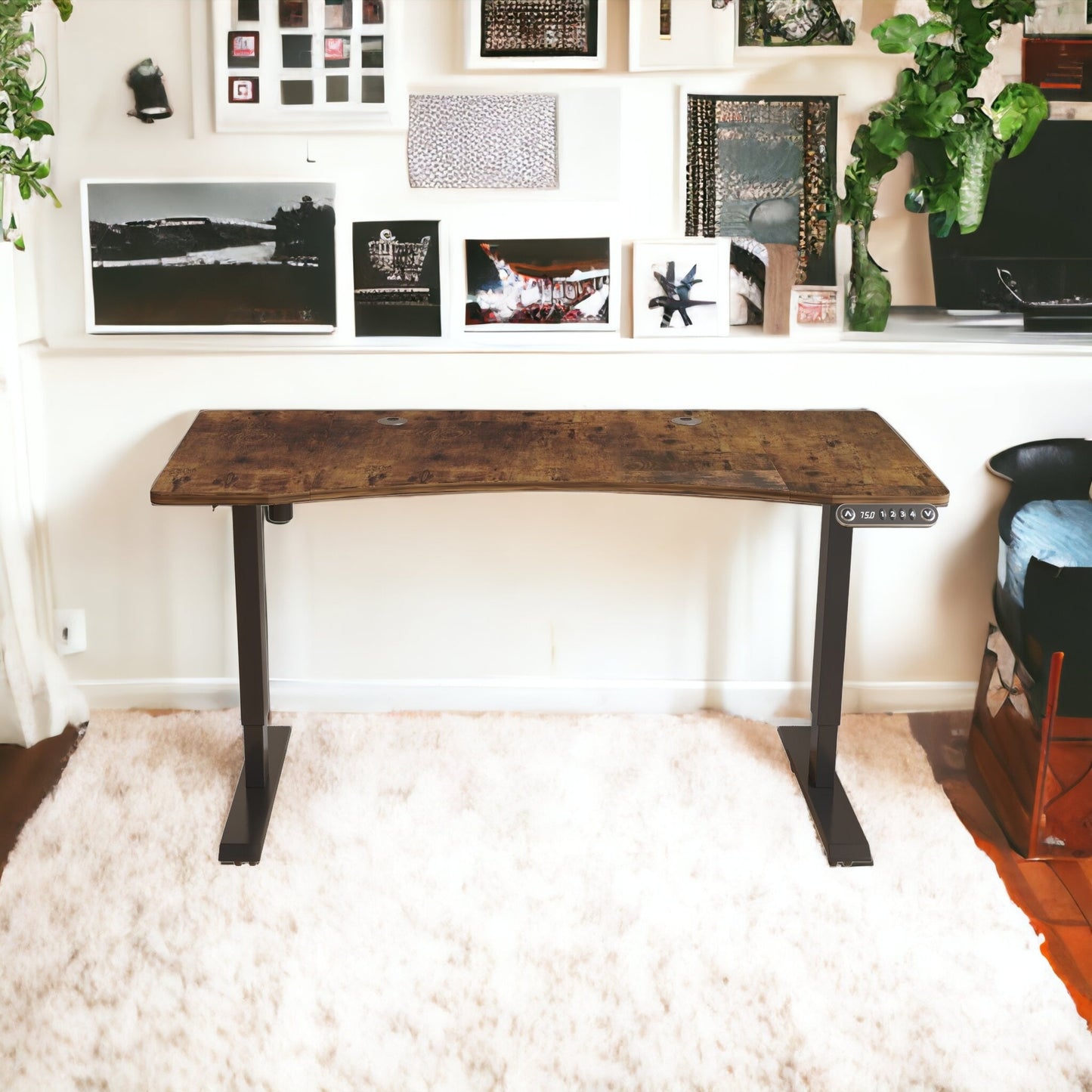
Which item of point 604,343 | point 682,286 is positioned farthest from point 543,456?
point 682,286

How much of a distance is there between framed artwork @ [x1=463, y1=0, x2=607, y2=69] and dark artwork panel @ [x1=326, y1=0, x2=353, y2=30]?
0.83 ft

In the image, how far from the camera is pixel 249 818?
2402 millimetres

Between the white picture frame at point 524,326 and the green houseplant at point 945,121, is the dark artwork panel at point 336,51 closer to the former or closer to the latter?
the white picture frame at point 524,326

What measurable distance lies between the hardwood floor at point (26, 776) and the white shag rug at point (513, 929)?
0.05 meters

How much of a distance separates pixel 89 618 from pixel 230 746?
0.49 meters

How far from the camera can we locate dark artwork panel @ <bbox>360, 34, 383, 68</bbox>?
2500 mm

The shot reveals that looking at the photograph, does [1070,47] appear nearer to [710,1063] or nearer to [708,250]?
[708,250]

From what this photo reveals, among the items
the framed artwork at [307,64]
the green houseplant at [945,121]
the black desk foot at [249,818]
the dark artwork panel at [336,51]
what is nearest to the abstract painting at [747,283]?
the green houseplant at [945,121]

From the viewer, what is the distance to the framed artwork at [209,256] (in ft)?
8.42

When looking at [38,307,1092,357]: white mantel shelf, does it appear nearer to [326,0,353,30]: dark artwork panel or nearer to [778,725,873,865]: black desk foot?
[326,0,353,30]: dark artwork panel

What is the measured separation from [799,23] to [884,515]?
1.09m

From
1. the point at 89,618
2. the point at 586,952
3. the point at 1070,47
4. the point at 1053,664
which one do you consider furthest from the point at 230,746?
the point at 1070,47

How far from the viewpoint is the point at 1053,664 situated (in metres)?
2.27

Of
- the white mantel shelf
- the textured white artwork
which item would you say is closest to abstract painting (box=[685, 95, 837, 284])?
the white mantel shelf
